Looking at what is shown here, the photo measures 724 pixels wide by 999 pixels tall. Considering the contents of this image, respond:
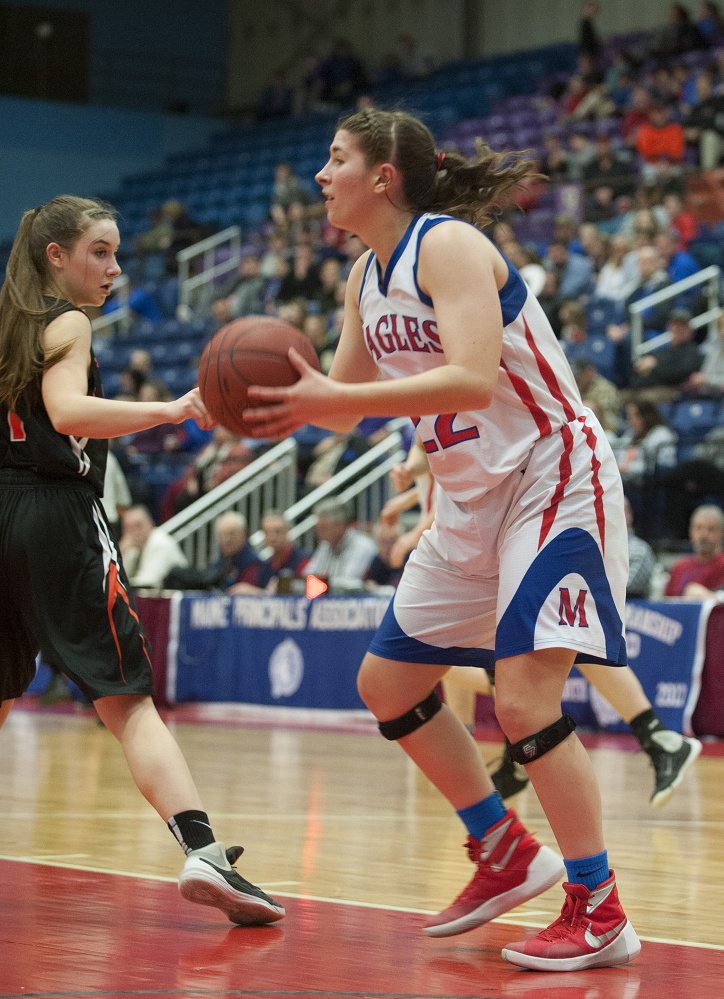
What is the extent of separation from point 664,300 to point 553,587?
9.96 meters

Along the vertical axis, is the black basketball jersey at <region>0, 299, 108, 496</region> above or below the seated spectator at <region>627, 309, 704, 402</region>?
below

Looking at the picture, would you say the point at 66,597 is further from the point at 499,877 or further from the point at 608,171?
the point at 608,171

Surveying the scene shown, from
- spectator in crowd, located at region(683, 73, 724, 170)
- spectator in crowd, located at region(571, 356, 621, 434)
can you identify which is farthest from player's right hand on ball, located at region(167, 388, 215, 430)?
spectator in crowd, located at region(683, 73, 724, 170)

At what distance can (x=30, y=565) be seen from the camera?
11.3 feet

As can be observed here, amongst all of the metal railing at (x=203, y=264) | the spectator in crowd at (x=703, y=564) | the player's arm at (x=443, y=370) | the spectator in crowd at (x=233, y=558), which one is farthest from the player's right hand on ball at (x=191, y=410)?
the metal railing at (x=203, y=264)

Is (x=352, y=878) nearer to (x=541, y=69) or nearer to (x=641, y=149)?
(x=641, y=149)

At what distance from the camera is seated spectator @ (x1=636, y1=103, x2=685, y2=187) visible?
15102 mm

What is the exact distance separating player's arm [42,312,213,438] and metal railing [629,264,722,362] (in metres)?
9.36

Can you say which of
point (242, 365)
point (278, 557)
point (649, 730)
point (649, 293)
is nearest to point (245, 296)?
point (649, 293)

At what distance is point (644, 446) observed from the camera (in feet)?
34.7

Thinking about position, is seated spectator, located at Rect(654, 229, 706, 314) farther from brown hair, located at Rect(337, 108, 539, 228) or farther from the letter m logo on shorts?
the letter m logo on shorts

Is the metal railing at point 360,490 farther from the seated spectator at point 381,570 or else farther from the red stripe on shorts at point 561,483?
the red stripe on shorts at point 561,483

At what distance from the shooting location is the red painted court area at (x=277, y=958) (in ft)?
8.96

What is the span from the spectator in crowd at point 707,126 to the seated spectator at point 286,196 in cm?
522
